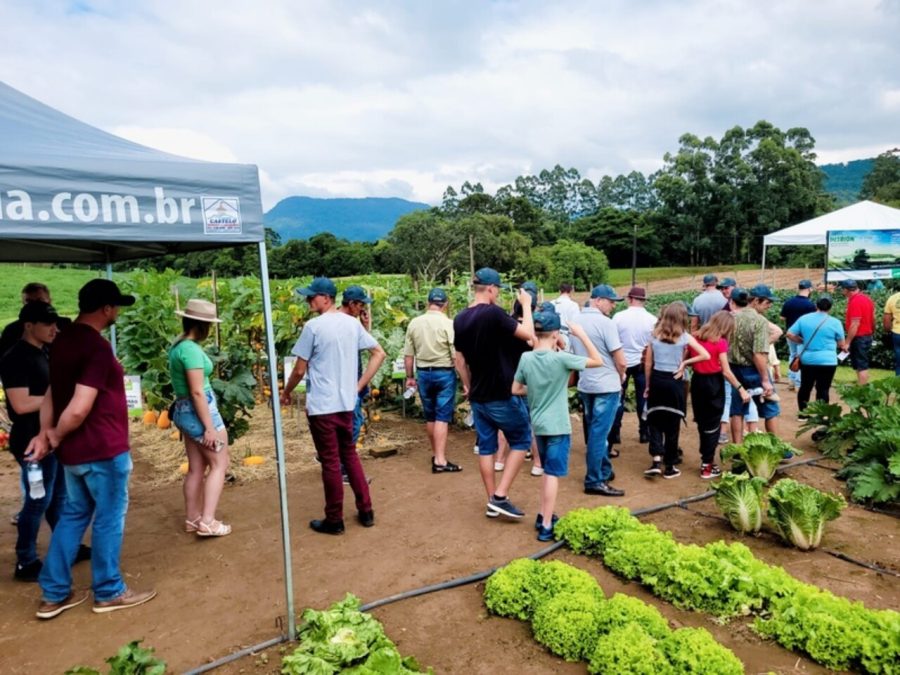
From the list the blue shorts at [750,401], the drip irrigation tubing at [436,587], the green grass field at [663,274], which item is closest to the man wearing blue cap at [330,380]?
the drip irrigation tubing at [436,587]

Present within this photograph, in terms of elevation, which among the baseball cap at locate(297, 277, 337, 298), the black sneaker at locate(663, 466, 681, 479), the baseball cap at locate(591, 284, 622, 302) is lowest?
the black sneaker at locate(663, 466, 681, 479)

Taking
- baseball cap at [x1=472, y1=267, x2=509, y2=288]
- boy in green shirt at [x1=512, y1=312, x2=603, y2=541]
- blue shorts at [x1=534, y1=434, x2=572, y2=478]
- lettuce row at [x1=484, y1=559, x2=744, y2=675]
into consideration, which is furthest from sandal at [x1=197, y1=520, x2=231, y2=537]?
baseball cap at [x1=472, y1=267, x2=509, y2=288]

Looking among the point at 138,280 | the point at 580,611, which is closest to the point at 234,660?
the point at 580,611

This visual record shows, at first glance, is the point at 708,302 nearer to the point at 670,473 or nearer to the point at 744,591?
the point at 670,473

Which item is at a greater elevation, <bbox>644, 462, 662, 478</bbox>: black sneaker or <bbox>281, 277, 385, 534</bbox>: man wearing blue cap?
<bbox>281, 277, 385, 534</bbox>: man wearing blue cap

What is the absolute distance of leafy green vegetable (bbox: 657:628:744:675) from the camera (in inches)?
119

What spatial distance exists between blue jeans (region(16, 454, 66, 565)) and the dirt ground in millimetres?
233

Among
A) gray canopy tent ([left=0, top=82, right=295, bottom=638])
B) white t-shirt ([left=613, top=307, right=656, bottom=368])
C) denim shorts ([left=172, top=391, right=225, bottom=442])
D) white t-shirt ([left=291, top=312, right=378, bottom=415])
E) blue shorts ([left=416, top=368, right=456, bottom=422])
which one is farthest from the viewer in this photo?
white t-shirt ([left=613, top=307, right=656, bottom=368])

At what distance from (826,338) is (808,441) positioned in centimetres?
134

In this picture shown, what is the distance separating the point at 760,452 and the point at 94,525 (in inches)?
220

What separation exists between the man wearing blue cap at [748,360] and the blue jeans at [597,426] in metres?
1.64

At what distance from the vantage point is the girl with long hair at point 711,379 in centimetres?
607

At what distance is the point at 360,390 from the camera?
5504 mm

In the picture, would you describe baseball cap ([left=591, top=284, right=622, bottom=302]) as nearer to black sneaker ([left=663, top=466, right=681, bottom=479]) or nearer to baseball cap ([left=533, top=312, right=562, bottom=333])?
baseball cap ([left=533, top=312, right=562, bottom=333])
